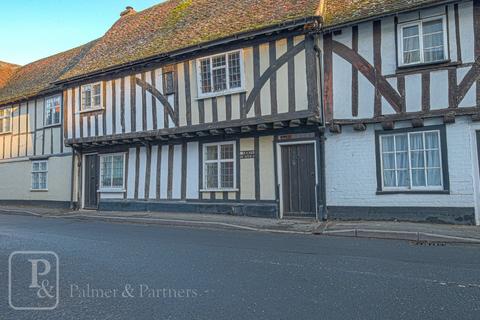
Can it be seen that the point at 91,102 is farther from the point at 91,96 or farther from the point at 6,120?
the point at 6,120

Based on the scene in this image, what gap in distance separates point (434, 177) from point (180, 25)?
10.9 meters

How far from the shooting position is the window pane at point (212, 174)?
43.3ft

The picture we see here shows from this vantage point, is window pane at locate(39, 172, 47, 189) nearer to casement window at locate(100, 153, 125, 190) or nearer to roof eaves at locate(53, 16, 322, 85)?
casement window at locate(100, 153, 125, 190)

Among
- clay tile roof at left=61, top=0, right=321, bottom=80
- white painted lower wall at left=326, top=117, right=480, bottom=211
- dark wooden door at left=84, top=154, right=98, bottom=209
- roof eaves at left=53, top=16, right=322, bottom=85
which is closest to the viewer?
white painted lower wall at left=326, top=117, right=480, bottom=211

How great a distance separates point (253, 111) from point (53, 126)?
431 inches

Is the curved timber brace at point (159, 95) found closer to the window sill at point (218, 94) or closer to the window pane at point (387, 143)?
the window sill at point (218, 94)

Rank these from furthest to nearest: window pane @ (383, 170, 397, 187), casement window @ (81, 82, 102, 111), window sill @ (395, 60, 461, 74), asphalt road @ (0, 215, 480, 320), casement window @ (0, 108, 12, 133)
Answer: casement window @ (0, 108, 12, 133) → casement window @ (81, 82, 102, 111) → window pane @ (383, 170, 397, 187) → window sill @ (395, 60, 461, 74) → asphalt road @ (0, 215, 480, 320)

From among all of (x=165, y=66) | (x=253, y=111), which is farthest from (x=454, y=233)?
(x=165, y=66)

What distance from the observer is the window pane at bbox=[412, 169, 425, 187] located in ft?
33.6

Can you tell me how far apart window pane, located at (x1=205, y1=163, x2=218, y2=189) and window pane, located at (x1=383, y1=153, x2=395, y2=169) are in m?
5.43

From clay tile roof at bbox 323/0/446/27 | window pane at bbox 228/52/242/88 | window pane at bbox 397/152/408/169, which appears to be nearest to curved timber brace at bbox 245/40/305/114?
window pane at bbox 228/52/242/88

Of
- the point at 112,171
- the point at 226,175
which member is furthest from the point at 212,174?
the point at 112,171

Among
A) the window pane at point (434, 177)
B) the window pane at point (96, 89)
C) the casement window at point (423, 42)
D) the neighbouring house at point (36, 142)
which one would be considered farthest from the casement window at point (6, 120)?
the window pane at point (434, 177)

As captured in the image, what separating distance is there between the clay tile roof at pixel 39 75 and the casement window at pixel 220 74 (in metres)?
8.80
